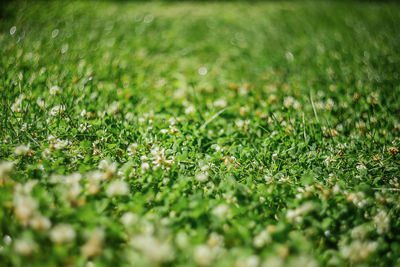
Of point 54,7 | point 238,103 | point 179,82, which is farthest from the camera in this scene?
point 54,7

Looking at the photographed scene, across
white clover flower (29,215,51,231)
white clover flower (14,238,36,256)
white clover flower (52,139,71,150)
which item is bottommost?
white clover flower (52,139,71,150)

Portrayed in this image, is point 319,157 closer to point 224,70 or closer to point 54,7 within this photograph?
point 224,70

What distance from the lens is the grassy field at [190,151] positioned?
3.98 ft

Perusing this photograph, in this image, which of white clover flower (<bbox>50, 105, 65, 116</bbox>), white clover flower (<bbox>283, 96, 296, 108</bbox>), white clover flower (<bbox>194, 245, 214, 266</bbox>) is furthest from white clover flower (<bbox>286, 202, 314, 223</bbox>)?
white clover flower (<bbox>50, 105, 65, 116</bbox>)

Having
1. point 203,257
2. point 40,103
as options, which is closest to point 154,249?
point 203,257

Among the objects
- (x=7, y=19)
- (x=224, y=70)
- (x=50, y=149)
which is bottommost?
(x=224, y=70)

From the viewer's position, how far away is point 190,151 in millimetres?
2020

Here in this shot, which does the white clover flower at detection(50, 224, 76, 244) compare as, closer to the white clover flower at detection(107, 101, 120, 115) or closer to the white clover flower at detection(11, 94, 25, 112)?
the white clover flower at detection(107, 101, 120, 115)

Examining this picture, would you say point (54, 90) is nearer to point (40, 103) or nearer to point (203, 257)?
point (40, 103)

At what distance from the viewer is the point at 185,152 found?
197cm

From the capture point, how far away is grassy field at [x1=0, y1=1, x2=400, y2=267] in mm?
1214

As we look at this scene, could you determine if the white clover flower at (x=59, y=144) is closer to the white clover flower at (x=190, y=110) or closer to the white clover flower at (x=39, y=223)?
the white clover flower at (x=39, y=223)

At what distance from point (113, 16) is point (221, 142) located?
4.75 meters

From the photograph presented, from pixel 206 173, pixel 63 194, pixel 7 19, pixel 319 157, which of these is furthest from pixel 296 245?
pixel 7 19
